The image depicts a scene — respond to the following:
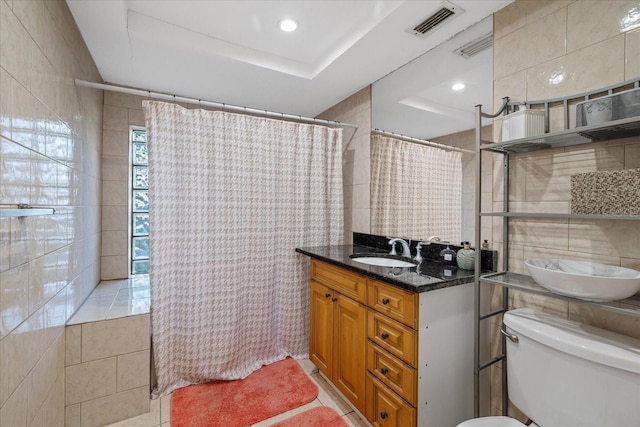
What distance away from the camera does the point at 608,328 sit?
113 cm

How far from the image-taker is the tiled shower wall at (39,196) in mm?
949

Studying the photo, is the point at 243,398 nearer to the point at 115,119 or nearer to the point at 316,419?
the point at 316,419

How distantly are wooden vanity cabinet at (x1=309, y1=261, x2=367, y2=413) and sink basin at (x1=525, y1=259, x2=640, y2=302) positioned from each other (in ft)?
2.70

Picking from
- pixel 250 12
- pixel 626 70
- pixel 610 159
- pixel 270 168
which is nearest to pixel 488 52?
pixel 626 70

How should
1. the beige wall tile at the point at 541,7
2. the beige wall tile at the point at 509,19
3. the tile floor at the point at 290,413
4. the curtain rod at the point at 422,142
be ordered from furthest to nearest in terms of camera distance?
1. the curtain rod at the point at 422,142
2. the tile floor at the point at 290,413
3. the beige wall tile at the point at 509,19
4. the beige wall tile at the point at 541,7

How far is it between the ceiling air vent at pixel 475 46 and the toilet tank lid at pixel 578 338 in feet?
4.58

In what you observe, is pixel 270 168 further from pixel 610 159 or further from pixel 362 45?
pixel 610 159

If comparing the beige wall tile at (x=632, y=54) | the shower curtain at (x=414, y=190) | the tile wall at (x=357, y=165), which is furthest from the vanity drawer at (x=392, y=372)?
the beige wall tile at (x=632, y=54)

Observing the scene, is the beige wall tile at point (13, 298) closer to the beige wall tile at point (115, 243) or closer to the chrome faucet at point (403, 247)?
the beige wall tile at point (115, 243)

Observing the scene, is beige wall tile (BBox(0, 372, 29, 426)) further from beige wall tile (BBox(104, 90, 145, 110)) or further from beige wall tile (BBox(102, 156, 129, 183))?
beige wall tile (BBox(104, 90, 145, 110))

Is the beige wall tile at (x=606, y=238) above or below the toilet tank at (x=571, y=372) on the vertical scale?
above

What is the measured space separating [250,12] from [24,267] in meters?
1.63

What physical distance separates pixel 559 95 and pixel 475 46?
0.59m

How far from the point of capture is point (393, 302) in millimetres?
1403
